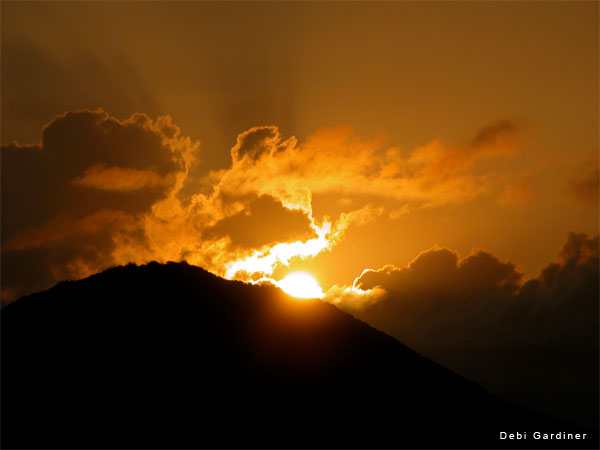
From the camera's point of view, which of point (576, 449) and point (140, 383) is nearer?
point (140, 383)

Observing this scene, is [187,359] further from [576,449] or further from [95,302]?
[576,449]

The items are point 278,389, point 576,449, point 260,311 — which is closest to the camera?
point 278,389

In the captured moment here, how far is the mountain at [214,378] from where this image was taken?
4634 centimetres

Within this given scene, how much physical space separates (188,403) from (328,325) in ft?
72.6

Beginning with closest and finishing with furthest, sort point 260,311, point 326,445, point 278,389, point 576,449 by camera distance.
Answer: point 326,445 → point 278,389 → point 576,449 → point 260,311

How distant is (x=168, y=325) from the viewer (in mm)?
58656

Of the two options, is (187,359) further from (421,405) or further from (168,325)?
(421,405)

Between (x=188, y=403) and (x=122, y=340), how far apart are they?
10152 mm

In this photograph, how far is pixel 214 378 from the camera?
52.9m

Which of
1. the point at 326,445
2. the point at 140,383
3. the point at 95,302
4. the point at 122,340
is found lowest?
the point at 326,445

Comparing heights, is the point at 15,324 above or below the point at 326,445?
above

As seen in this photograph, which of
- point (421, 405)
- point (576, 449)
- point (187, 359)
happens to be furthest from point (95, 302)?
point (576, 449)

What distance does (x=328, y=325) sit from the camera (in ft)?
220

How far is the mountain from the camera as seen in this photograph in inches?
1825
